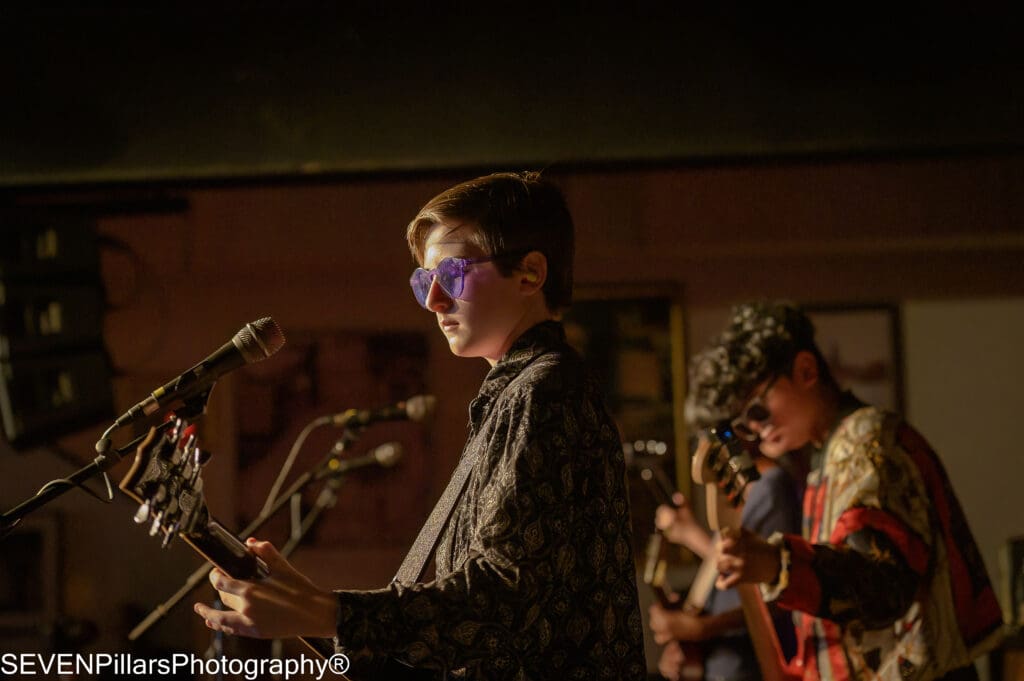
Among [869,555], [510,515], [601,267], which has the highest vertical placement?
[601,267]

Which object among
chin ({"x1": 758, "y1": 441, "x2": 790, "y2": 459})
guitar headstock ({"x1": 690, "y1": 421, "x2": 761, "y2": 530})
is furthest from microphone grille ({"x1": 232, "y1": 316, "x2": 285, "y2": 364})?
chin ({"x1": 758, "y1": 441, "x2": 790, "y2": 459})

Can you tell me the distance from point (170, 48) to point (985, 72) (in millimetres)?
3057

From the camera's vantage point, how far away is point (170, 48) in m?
3.91

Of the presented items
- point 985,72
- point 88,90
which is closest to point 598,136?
point 985,72

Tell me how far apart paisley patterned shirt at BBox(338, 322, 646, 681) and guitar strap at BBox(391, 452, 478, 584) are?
3 cm

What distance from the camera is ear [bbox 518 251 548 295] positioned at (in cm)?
170

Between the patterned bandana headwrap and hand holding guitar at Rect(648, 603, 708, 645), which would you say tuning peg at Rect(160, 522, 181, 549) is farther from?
hand holding guitar at Rect(648, 603, 708, 645)

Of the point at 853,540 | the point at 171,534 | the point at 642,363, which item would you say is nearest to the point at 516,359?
the point at 171,534

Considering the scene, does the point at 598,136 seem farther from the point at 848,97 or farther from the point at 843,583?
the point at 843,583

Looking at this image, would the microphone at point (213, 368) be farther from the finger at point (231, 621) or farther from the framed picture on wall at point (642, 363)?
the framed picture on wall at point (642, 363)

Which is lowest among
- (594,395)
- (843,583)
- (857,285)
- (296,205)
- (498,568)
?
(843,583)

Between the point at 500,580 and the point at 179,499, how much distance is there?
19.4 inches

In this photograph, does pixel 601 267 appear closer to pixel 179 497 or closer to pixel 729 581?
pixel 729 581

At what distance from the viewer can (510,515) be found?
139 cm
